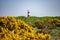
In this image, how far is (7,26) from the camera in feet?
43.9

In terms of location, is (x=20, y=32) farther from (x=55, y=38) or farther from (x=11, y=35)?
(x=55, y=38)

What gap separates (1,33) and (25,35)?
1587mm

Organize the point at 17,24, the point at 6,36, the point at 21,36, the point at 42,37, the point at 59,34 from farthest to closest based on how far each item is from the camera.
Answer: the point at 59,34 < the point at 17,24 < the point at 42,37 < the point at 21,36 < the point at 6,36

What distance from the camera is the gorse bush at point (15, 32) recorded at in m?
11.2

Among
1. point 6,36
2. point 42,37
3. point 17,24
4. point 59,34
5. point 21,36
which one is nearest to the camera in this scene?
point 6,36

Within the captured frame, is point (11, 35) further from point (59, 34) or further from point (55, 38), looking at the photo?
point (59, 34)

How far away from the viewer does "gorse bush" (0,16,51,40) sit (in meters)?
11.2

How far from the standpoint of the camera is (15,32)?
12.4m

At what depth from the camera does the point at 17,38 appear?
37.0 feet

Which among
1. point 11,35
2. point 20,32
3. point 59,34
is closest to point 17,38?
point 11,35

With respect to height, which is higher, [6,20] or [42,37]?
[6,20]

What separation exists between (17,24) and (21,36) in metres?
1.95

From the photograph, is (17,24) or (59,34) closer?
(17,24)

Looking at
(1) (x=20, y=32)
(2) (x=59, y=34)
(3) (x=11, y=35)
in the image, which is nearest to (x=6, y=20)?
(1) (x=20, y=32)
